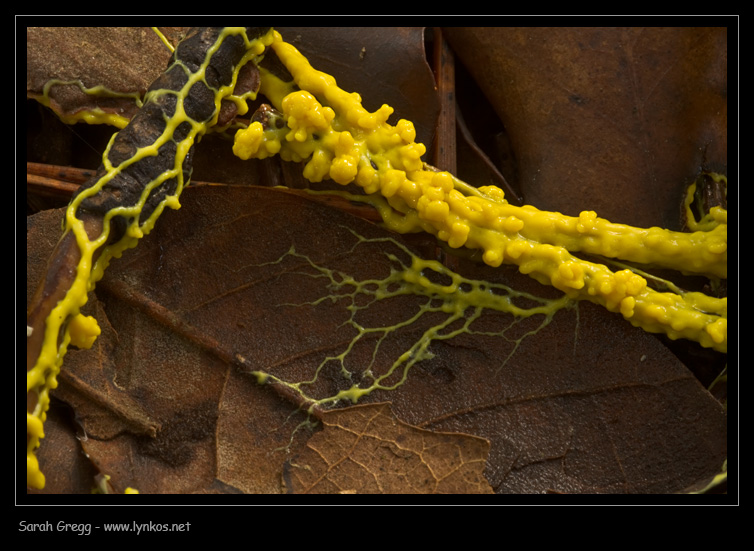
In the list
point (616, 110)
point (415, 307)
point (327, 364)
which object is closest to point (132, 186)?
point (327, 364)

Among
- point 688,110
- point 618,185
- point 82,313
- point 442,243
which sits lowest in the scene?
point 82,313

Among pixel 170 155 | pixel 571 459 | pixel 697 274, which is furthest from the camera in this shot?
pixel 697 274

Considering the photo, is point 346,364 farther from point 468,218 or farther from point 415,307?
point 468,218

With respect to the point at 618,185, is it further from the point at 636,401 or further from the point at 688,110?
the point at 636,401

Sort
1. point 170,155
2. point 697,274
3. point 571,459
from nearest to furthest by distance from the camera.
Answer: point 170,155 → point 571,459 → point 697,274

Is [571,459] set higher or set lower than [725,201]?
lower

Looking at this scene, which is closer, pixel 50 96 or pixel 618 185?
pixel 50 96

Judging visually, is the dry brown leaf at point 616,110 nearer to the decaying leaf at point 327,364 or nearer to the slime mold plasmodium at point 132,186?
the decaying leaf at point 327,364

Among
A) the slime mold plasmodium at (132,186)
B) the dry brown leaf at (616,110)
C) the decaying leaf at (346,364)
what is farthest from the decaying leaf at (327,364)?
the dry brown leaf at (616,110)
